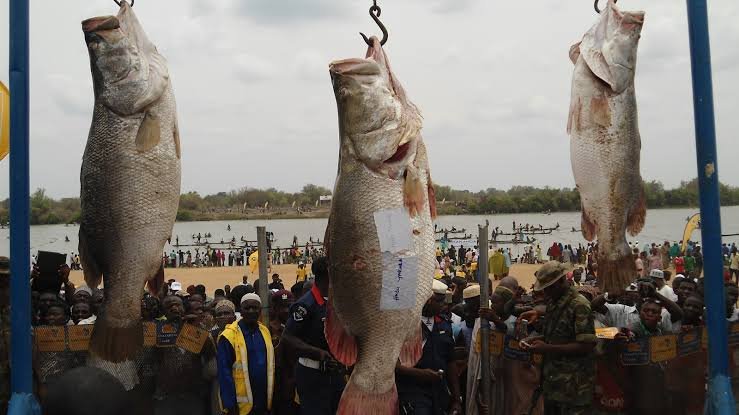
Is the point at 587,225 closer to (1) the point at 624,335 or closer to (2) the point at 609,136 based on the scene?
(2) the point at 609,136

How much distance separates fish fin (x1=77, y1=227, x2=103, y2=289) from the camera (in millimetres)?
4527

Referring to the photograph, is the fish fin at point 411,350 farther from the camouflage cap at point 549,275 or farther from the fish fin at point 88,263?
the camouflage cap at point 549,275

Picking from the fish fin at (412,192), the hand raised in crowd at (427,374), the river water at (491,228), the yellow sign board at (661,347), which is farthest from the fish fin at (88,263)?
the river water at (491,228)

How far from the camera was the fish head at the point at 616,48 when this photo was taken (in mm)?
4660

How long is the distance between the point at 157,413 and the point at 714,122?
16.2 ft

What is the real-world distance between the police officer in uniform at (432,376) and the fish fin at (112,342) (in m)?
2.20

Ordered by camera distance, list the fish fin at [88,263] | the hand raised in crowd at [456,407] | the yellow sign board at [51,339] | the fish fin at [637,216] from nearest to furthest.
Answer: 1. the fish fin at [88,263]
2. the fish fin at [637,216]
3. the hand raised in crowd at [456,407]
4. the yellow sign board at [51,339]

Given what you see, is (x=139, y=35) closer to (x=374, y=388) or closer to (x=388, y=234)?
(x=388, y=234)

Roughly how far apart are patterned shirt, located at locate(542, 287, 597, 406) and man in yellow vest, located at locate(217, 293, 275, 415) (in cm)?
240

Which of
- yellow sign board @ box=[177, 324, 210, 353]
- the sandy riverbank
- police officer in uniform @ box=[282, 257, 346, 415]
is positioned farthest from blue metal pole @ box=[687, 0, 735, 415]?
the sandy riverbank

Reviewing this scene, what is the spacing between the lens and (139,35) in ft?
14.8

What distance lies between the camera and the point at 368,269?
423cm

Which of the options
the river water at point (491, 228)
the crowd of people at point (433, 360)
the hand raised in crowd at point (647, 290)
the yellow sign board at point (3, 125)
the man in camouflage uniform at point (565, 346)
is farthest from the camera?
the river water at point (491, 228)

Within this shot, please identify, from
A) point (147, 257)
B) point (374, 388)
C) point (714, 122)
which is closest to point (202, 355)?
point (147, 257)
